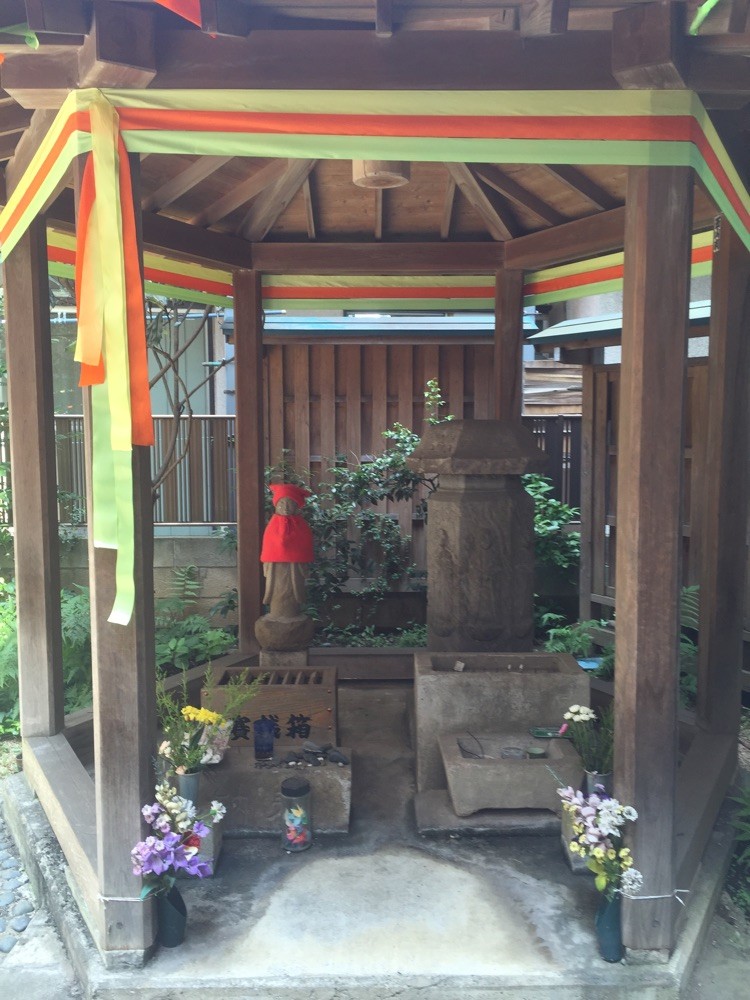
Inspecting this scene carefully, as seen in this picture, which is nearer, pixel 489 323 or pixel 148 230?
pixel 148 230

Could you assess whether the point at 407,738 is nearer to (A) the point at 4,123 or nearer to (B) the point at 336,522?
(B) the point at 336,522

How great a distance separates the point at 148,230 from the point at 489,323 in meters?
4.04

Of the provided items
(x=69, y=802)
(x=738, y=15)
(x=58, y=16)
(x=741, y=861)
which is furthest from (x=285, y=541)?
(x=738, y=15)

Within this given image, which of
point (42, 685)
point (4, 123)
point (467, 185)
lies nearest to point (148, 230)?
point (4, 123)

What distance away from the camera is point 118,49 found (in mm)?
2955

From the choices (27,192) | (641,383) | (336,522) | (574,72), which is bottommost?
(336,522)

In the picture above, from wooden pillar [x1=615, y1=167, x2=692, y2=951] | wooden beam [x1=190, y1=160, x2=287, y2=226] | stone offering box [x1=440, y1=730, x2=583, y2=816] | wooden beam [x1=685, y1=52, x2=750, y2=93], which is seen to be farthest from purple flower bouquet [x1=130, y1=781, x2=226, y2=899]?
wooden beam [x1=190, y1=160, x2=287, y2=226]

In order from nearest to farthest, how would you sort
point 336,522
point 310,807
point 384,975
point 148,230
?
point 384,975, point 310,807, point 148,230, point 336,522

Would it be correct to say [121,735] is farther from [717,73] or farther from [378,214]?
[378,214]

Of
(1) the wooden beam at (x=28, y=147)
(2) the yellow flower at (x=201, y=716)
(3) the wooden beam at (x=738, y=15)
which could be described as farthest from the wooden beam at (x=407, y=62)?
(2) the yellow flower at (x=201, y=716)

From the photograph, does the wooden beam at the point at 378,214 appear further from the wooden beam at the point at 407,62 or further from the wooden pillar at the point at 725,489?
the wooden beam at the point at 407,62

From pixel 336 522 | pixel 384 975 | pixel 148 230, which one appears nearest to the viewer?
pixel 384 975

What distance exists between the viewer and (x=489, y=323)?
28.3ft

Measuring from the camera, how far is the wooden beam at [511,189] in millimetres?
5676
